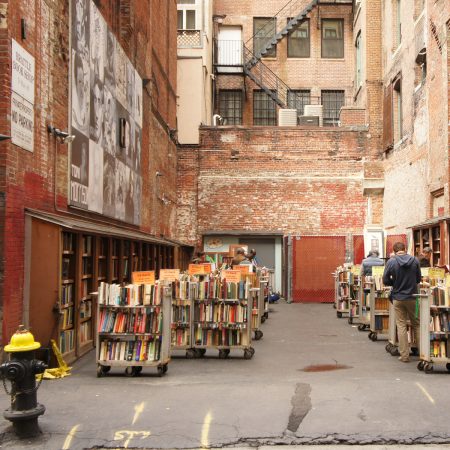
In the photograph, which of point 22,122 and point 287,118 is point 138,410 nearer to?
point 22,122

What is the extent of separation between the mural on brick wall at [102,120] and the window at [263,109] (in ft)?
62.6

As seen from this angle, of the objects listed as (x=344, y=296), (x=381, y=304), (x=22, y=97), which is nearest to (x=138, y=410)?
(x=22, y=97)

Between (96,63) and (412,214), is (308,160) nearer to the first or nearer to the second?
(412,214)

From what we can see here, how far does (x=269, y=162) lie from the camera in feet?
95.7

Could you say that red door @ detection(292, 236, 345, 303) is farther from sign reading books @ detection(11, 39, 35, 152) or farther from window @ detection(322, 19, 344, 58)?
sign reading books @ detection(11, 39, 35, 152)

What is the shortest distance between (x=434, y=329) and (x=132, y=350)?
14.7 feet

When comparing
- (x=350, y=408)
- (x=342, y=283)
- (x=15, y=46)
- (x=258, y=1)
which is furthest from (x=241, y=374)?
(x=258, y=1)

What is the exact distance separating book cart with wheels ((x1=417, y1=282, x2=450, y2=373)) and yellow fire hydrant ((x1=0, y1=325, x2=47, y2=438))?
5815 mm

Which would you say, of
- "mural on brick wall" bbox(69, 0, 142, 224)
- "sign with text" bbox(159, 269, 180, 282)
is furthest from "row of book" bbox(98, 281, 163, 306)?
"mural on brick wall" bbox(69, 0, 142, 224)

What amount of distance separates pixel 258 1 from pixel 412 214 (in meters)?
19.4

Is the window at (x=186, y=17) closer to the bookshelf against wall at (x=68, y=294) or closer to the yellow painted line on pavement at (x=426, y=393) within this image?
the bookshelf against wall at (x=68, y=294)

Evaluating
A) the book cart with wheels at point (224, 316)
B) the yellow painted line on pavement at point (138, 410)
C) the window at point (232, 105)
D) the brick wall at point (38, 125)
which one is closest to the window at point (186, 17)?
the window at point (232, 105)

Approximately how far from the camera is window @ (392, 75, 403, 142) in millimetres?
26219

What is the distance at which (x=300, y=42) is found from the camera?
124 ft
